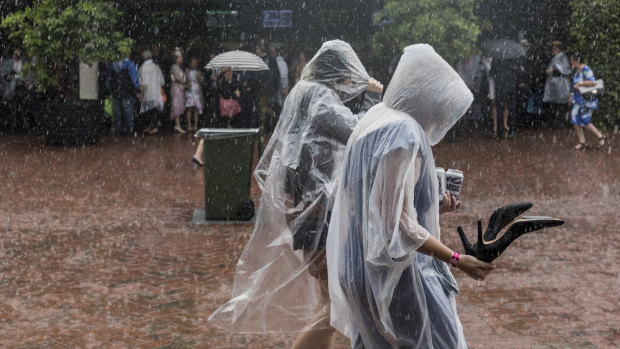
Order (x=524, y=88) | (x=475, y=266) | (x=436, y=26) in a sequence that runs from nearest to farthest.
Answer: (x=475, y=266) < (x=436, y=26) < (x=524, y=88)

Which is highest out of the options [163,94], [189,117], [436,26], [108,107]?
[436,26]

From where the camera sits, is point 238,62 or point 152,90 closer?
point 238,62

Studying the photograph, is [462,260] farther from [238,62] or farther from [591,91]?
[591,91]

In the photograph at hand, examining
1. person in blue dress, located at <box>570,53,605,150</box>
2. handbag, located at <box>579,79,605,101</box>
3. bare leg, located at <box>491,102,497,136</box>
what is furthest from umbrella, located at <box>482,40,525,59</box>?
handbag, located at <box>579,79,605,101</box>

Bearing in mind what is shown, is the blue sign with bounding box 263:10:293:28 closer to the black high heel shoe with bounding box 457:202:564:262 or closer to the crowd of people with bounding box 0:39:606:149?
the crowd of people with bounding box 0:39:606:149

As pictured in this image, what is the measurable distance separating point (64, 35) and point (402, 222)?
591 inches

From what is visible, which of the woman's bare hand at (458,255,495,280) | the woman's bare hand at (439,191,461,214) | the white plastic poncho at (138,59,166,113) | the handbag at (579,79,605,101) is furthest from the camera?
the white plastic poncho at (138,59,166,113)

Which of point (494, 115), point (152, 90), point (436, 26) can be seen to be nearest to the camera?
point (436, 26)

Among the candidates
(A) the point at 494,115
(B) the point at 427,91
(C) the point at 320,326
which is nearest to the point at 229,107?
(C) the point at 320,326

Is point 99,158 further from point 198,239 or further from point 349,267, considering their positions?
point 349,267

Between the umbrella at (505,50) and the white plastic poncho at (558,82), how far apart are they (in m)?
0.90

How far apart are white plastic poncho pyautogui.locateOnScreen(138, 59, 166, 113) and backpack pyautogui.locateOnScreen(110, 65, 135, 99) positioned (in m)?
0.49

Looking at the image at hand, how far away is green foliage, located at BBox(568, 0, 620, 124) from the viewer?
19297mm

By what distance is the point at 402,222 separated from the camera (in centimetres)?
316
